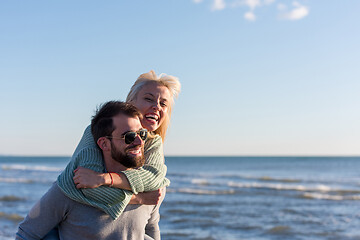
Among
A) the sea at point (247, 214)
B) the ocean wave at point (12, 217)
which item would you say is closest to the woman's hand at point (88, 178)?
the sea at point (247, 214)

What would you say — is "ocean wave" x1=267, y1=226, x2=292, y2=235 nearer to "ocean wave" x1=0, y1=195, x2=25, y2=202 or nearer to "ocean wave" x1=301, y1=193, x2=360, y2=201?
"ocean wave" x1=301, y1=193, x2=360, y2=201

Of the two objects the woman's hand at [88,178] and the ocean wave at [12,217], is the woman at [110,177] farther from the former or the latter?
the ocean wave at [12,217]

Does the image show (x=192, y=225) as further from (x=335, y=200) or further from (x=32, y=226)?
(x=32, y=226)

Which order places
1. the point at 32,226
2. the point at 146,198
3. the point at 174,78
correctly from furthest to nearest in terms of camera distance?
the point at 174,78 < the point at 146,198 < the point at 32,226

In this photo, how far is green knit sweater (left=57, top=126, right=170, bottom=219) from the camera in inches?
85.5

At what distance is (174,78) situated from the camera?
9.95ft

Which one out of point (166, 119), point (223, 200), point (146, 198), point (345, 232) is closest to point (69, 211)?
point (146, 198)

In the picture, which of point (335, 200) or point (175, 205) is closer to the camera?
point (175, 205)

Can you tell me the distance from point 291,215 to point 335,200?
4.42m

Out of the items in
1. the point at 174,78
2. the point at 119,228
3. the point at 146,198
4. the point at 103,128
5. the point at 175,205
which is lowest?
the point at 175,205

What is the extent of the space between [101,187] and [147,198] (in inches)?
13.7

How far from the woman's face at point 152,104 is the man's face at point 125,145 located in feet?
1.78

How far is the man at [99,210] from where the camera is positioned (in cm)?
219

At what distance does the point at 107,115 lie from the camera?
2273 mm
